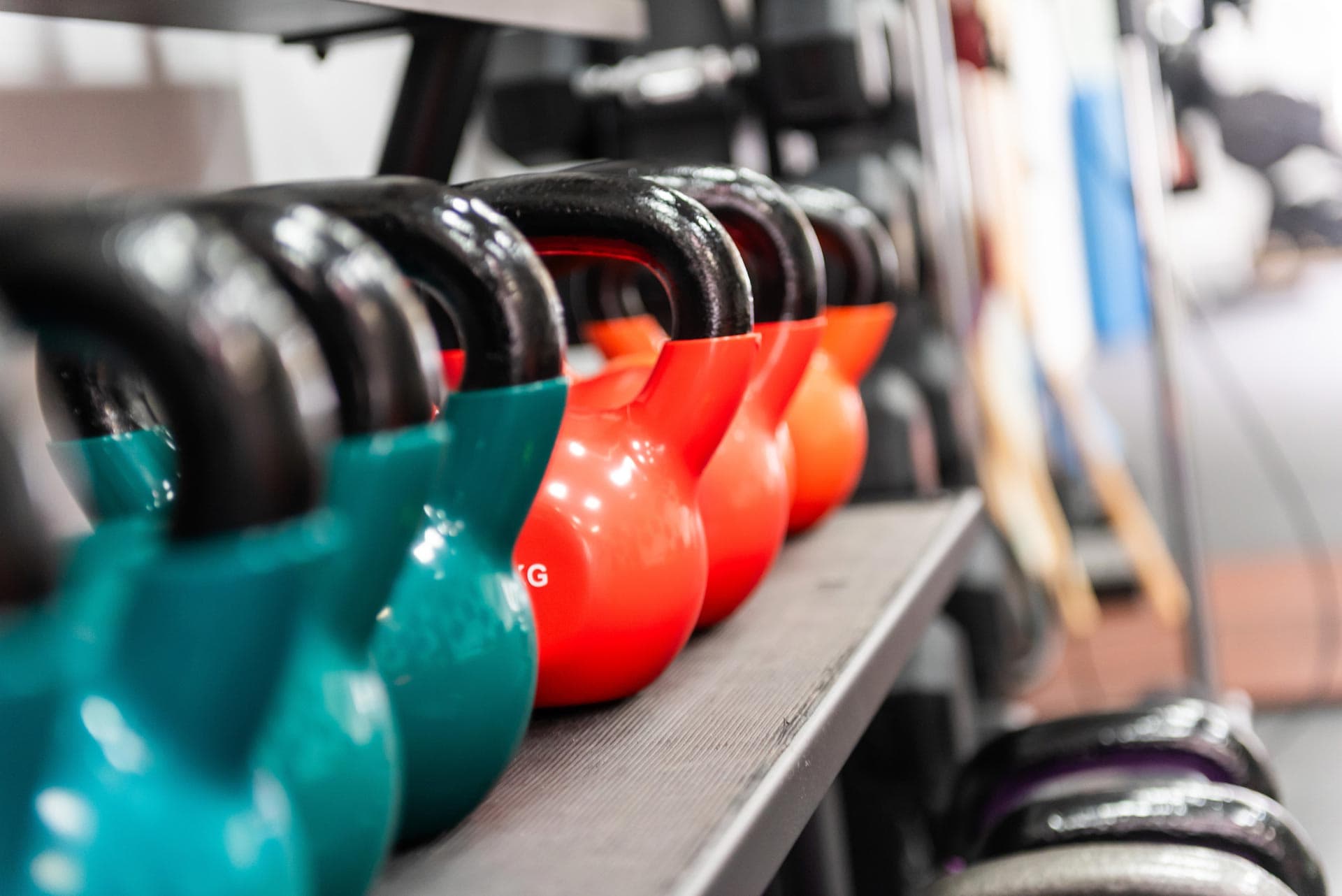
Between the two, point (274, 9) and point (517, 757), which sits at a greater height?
point (274, 9)

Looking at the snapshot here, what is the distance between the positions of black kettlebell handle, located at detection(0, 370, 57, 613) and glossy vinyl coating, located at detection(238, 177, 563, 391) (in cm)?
16

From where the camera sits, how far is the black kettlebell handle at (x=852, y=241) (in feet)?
3.07

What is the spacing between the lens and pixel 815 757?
0.55 m

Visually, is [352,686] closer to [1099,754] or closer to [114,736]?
[114,736]

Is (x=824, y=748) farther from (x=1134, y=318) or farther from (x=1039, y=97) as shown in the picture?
(x=1134, y=318)

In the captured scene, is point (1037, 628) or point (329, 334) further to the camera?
point (1037, 628)

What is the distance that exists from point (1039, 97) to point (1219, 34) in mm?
384

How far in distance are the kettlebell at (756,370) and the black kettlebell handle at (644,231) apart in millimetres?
88

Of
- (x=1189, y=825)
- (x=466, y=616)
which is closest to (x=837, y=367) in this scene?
(x=1189, y=825)

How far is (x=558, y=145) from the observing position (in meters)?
1.44

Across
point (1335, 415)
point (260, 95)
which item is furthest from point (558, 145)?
point (1335, 415)

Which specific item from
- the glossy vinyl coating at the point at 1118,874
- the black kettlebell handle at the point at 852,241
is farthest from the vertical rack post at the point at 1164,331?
the glossy vinyl coating at the point at 1118,874

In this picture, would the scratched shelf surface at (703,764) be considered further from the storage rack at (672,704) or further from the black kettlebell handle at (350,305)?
the black kettlebell handle at (350,305)

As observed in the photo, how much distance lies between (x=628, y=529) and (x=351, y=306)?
0.26 metres
